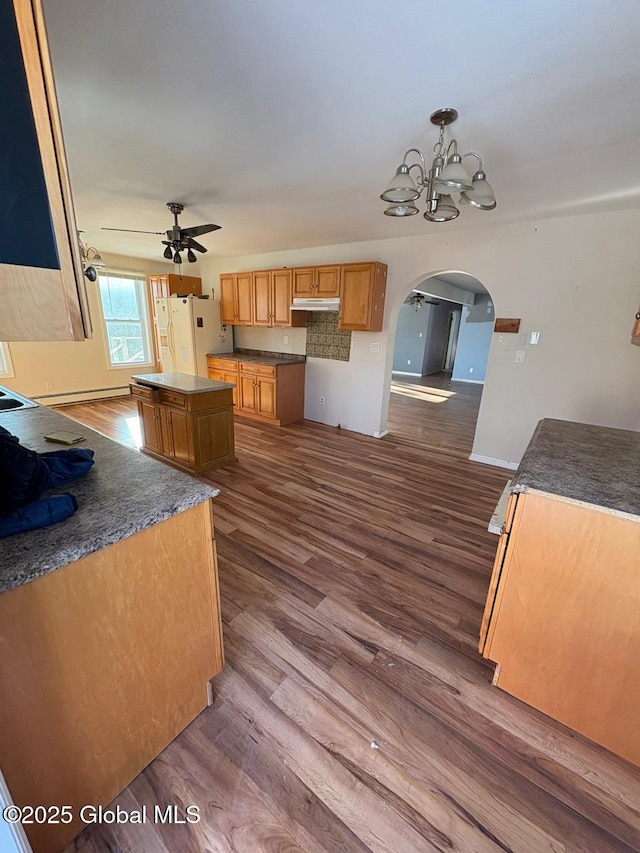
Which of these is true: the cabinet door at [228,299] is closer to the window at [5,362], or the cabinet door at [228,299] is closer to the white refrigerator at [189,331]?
the white refrigerator at [189,331]

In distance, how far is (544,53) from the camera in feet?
4.31

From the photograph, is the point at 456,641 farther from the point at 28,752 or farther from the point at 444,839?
the point at 28,752

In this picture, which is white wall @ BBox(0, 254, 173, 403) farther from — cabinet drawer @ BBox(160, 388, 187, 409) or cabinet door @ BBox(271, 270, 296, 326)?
cabinet door @ BBox(271, 270, 296, 326)

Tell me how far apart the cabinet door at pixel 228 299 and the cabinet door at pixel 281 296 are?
3.03 ft

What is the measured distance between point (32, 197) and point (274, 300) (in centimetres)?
458

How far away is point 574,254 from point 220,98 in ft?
10.5

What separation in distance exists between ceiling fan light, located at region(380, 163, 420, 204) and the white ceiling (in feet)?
0.93

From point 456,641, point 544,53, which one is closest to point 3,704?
point 456,641

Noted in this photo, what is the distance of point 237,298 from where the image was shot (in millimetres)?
5395

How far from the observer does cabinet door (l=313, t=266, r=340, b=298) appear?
4227 millimetres

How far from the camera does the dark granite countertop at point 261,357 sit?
199 inches

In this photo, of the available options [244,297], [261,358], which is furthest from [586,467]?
[244,297]

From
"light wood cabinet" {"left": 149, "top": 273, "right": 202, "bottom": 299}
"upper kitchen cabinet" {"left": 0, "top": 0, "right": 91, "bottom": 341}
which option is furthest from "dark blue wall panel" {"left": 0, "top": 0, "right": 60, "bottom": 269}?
"light wood cabinet" {"left": 149, "top": 273, "right": 202, "bottom": 299}

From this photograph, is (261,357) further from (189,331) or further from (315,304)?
(315,304)
